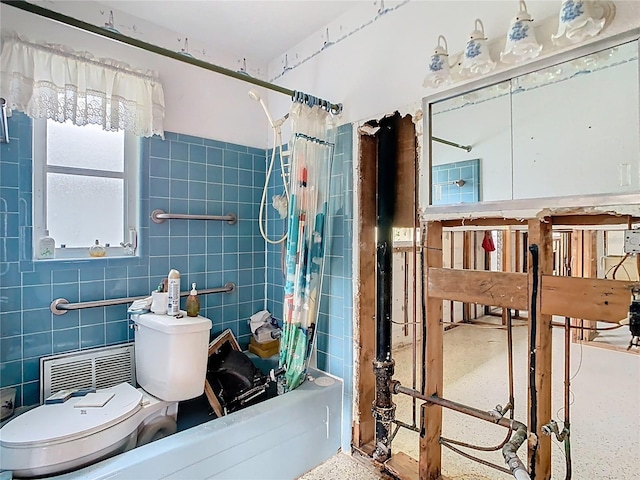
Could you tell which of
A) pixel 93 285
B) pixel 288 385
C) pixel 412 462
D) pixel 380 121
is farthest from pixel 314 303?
pixel 93 285

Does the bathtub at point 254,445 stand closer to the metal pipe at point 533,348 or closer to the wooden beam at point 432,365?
the wooden beam at point 432,365

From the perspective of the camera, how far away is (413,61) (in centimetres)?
172

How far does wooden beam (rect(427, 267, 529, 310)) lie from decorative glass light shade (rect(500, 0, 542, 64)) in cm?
84

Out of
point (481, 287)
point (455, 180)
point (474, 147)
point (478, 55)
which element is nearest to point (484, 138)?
point (474, 147)

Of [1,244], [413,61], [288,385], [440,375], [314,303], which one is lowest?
[288,385]

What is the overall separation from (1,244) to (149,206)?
0.71 metres

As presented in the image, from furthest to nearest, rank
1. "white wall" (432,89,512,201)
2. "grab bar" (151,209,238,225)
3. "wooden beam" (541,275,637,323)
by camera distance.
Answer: "grab bar" (151,209,238,225), "white wall" (432,89,512,201), "wooden beam" (541,275,637,323)

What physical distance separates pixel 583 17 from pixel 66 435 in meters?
2.40

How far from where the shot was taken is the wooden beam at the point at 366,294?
6.47 feet

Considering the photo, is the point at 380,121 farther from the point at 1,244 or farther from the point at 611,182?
the point at 1,244

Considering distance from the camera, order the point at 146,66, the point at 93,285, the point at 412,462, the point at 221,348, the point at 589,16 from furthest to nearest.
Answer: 1. the point at 221,348
2. the point at 146,66
3. the point at 93,285
4. the point at 412,462
5. the point at 589,16

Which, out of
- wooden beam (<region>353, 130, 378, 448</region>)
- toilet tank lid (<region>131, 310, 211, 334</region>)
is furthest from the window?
wooden beam (<region>353, 130, 378, 448</region>)

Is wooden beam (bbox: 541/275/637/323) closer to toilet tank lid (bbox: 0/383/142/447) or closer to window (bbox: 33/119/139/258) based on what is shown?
toilet tank lid (bbox: 0/383/142/447)

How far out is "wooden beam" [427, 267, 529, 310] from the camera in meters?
1.36
